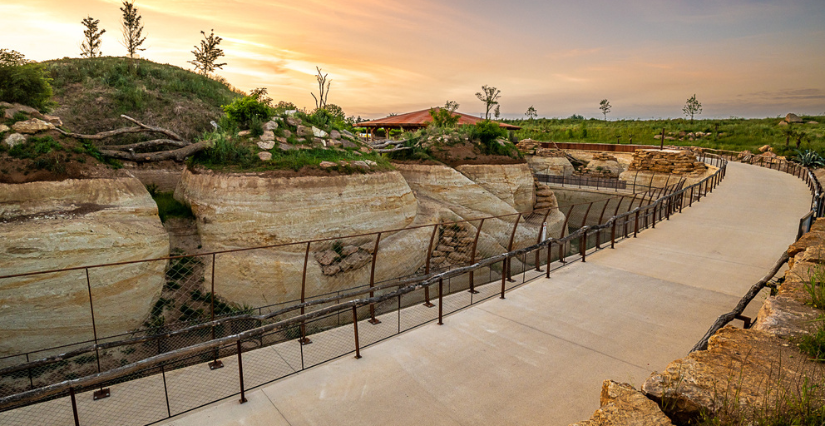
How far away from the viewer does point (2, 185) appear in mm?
11555

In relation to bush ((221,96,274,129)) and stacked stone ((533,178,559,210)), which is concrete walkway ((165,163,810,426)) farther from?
stacked stone ((533,178,559,210))

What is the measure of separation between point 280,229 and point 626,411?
13386 millimetres

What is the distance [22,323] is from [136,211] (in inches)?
168

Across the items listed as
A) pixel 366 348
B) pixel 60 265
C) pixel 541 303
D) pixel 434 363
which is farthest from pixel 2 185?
pixel 541 303

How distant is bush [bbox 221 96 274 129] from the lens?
18297 millimetres

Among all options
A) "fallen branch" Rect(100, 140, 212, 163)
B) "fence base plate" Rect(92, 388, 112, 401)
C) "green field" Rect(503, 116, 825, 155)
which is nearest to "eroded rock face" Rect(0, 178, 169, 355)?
"fallen branch" Rect(100, 140, 212, 163)

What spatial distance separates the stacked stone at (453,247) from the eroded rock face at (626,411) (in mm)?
15289

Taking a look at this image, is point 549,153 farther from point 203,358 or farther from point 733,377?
point 733,377

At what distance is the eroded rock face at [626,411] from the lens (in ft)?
12.2

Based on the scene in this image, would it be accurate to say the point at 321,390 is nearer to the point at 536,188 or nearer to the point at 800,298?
the point at 800,298

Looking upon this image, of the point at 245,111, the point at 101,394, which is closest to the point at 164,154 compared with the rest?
the point at 245,111

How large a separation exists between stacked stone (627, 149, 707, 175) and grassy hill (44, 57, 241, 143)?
113 ft

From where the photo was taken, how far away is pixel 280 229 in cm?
1519

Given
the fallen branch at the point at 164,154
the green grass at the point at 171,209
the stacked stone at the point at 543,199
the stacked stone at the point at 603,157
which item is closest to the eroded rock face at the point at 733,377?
the green grass at the point at 171,209
